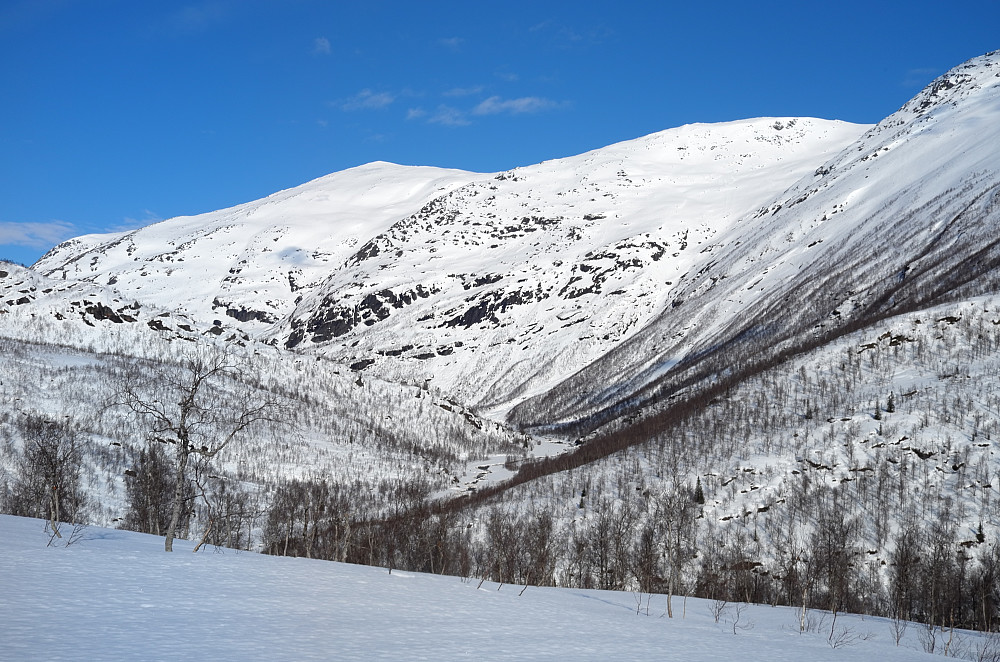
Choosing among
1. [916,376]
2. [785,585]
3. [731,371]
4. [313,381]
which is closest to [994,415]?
[916,376]

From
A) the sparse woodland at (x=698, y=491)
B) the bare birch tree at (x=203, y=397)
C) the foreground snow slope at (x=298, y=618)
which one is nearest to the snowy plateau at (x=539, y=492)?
the foreground snow slope at (x=298, y=618)

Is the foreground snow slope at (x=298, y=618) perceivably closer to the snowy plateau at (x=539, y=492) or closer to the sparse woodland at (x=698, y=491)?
the snowy plateau at (x=539, y=492)

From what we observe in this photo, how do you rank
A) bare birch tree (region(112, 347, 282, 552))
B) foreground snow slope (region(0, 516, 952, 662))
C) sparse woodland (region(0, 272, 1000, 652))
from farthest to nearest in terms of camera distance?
bare birch tree (region(112, 347, 282, 552)) < sparse woodland (region(0, 272, 1000, 652)) < foreground snow slope (region(0, 516, 952, 662))

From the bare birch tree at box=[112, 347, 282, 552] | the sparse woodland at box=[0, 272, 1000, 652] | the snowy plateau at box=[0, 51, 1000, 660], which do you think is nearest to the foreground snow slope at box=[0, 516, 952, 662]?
the snowy plateau at box=[0, 51, 1000, 660]

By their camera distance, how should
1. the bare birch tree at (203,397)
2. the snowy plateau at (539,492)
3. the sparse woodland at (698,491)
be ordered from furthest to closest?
1. the bare birch tree at (203,397)
2. the sparse woodland at (698,491)
3. the snowy plateau at (539,492)

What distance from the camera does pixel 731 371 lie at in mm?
158000

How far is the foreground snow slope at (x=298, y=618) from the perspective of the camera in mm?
18250

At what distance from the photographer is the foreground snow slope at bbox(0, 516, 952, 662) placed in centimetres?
1825

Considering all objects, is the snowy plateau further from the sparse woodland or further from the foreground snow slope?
the sparse woodland

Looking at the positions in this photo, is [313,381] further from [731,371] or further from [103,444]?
[731,371]

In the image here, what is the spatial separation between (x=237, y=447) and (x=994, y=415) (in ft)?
371

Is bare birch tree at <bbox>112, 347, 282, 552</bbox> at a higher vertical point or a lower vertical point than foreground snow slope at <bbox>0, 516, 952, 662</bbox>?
higher

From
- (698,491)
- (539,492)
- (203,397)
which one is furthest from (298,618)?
(203,397)

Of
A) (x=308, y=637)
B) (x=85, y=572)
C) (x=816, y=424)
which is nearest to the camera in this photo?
(x=308, y=637)
